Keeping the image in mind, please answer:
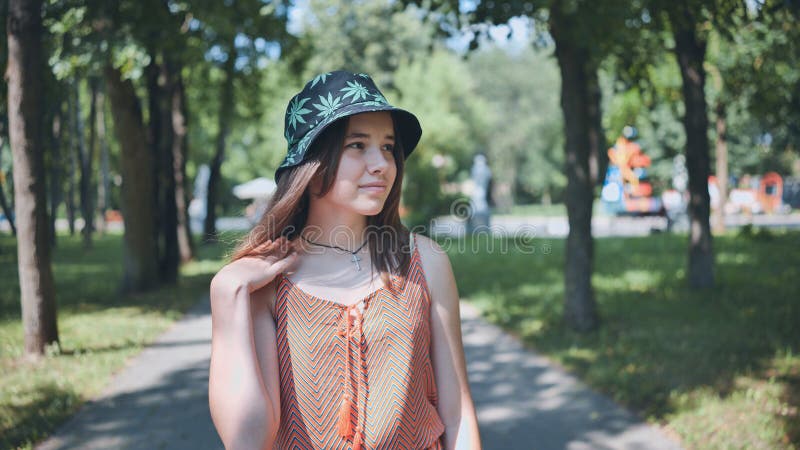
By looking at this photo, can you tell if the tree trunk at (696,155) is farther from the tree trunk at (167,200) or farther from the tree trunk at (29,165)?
the tree trunk at (167,200)

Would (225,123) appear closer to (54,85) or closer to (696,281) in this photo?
(54,85)

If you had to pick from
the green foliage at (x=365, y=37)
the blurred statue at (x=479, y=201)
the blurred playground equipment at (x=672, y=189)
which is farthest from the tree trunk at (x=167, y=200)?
the green foliage at (x=365, y=37)

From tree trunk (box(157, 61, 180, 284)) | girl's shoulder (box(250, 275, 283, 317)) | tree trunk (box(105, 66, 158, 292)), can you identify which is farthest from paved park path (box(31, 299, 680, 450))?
tree trunk (box(157, 61, 180, 284))

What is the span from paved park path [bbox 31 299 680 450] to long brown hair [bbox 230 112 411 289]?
2.96 metres

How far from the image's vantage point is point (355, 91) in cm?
190

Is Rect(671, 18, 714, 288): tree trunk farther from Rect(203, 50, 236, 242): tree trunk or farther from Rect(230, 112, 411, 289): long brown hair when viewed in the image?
Rect(203, 50, 236, 242): tree trunk

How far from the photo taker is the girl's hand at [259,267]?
1767 mm

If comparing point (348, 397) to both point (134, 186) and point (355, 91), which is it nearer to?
point (355, 91)

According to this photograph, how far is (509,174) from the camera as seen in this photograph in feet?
203

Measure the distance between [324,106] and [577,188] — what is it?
20.6 ft

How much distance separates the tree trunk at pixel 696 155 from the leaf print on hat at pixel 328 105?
9393 millimetres

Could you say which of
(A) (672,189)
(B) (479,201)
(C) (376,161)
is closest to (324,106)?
(C) (376,161)

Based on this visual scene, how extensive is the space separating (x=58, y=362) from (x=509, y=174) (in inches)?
2246

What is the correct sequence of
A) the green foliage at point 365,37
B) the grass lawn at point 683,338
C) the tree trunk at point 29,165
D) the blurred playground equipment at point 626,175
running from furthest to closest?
the green foliage at point 365,37 → the blurred playground equipment at point 626,175 → the tree trunk at point 29,165 → the grass lawn at point 683,338
